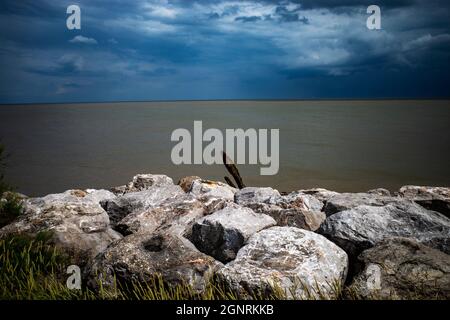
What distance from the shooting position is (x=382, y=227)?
5.38 metres

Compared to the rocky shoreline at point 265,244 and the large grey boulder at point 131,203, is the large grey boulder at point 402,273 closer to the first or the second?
the rocky shoreline at point 265,244

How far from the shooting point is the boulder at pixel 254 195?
301 inches

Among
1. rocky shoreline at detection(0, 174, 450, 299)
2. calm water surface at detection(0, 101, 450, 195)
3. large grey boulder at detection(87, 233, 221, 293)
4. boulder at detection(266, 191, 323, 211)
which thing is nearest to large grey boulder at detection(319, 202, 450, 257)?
rocky shoreline at detection(0, 174, 450, 299)

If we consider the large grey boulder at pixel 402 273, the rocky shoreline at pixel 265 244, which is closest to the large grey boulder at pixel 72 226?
the rocky shoreline at pixel 265 244

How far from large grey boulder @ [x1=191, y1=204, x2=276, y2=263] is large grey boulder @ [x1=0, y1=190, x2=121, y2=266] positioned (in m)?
1.39

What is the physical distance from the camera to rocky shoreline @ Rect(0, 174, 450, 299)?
4.16 metres

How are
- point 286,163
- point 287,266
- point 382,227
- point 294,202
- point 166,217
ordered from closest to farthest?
point 287,266
point 382,227
point 166,217
point 294,202
point 286,163

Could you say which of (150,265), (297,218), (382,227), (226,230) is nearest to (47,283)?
(150,265)

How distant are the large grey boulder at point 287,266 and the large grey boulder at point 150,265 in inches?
12.5

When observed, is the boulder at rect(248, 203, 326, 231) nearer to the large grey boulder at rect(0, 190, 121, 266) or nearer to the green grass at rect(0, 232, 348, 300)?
the green grass at rect(0, 232, 348, 300)

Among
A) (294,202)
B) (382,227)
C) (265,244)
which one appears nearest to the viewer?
(265,244)

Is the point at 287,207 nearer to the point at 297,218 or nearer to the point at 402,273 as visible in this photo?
the point at 297,218

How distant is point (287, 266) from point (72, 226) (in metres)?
3.29

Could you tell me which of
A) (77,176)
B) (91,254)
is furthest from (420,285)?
(77,176)
